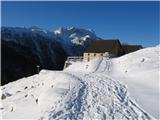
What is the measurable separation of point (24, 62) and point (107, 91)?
120694 mm

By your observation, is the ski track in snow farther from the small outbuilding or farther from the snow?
the small outbuilding

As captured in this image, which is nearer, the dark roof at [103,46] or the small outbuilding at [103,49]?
the small outbuilding at [103,49]

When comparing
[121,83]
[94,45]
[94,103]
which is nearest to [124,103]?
[94,103]

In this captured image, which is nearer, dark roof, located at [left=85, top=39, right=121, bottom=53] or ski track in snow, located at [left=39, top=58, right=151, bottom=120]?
ski track in snow, located at [left=39, top=58, right=151, bottom=120]

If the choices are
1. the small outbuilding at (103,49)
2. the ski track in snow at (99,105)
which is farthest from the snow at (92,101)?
the small outbuilding at (103,49)

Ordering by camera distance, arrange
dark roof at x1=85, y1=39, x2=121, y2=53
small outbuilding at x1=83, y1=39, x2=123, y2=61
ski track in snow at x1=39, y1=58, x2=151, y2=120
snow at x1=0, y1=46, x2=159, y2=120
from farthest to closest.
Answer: dark roof at x1=85, y1=39, x2=121, y2=53
small outbuilding at x1=83, y1=39, x2=123, y2=61
snow at x1=0, y1=46, x2=159, y2=120
ski track in snow at x1=39, y1=58, x2=151, y2=120

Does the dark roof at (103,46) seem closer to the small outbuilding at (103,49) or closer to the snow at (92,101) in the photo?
the small outbuilding at (103,49)

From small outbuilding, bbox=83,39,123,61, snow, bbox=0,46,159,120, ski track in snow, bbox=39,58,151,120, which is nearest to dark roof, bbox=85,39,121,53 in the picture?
small outbuilding, bbox=83,39,123,61

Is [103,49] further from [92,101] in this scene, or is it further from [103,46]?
[92,101]

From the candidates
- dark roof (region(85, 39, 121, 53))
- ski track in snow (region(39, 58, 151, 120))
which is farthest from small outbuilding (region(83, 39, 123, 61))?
ski track in snow (region(39, 58, 151, 120))

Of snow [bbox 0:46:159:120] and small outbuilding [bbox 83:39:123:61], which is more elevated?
small outbuilding [bbox 83:39:123:61]

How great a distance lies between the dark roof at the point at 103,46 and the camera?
8175 cm

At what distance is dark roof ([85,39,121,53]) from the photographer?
81750 millimetres

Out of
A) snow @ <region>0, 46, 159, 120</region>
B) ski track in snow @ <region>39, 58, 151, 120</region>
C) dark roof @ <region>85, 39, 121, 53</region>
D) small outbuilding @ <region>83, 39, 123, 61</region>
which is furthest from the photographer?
dark roof @ <region>85, 39, 121, 53</region>
